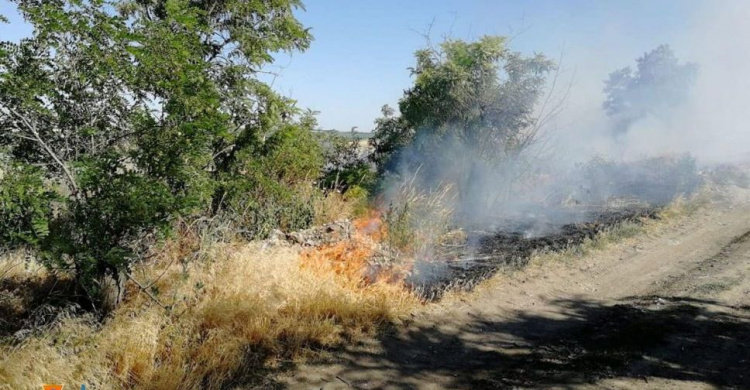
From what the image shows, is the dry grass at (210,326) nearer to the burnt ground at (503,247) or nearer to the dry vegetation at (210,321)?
the dry vegetation at (210,321)

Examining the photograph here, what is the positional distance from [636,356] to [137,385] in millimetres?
4653

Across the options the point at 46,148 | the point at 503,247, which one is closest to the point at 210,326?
the point at 46,148

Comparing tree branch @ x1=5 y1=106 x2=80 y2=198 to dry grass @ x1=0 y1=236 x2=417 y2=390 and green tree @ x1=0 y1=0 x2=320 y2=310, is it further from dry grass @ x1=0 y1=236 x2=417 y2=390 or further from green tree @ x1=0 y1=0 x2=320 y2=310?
dry grass @ x1=0 y1=236 x2=417 y2=390

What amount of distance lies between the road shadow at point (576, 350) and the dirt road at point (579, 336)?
0.03ft

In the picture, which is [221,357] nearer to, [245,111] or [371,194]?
[245,111]

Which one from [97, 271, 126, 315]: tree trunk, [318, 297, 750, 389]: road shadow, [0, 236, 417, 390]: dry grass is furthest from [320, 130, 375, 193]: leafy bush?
[318, 297, 750, 389]: road shadow

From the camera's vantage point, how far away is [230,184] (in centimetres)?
623

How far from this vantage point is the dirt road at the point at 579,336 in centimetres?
377

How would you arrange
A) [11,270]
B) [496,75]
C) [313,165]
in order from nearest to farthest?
[11,270] < [313,165] < [496,75]

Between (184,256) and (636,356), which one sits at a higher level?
(184,256)

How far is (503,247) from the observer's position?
28.1 feet

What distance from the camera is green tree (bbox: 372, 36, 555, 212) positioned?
34.4 feet

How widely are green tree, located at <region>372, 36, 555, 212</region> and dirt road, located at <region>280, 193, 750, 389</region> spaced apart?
4.67m

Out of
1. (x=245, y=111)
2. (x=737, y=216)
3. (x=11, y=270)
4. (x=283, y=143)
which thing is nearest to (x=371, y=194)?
(x=283, y=143)
